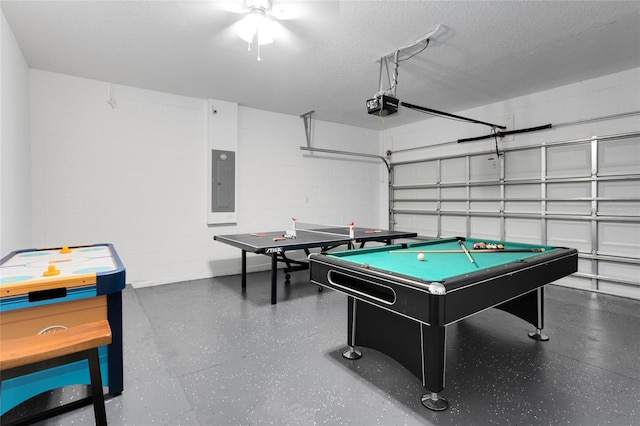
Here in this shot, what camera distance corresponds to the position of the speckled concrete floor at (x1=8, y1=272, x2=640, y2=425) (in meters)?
1.75

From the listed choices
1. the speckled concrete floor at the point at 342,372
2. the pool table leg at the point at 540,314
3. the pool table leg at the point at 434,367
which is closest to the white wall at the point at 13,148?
the speckled concrete floor at the point at 342,372

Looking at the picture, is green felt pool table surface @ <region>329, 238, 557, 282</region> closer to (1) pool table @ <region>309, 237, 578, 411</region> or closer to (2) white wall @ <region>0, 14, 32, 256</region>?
(1) pool table @ <region>309, 237, 578, 411</region>

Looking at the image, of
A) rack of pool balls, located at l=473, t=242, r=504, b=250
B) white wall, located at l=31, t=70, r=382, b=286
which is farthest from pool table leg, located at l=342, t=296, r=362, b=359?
white wall, located at l=31, t=70, r=382, b=286

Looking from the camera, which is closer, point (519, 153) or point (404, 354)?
point (404, 354)

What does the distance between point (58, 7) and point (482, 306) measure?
4.01 meters

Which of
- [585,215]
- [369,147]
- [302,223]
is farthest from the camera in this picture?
[369,147]

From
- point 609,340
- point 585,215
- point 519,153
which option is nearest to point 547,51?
point 519,153

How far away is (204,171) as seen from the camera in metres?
4.86

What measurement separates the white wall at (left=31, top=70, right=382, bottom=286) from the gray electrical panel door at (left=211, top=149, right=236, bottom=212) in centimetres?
18

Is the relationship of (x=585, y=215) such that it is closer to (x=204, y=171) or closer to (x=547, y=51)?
(x=547, y=51)

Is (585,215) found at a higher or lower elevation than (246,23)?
lower

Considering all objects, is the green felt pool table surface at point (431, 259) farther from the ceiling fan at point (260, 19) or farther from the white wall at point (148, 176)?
the white wall at point (148, 176)

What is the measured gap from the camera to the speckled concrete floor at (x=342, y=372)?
175cm

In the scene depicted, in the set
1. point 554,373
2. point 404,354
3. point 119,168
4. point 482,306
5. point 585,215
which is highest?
point 119,168
